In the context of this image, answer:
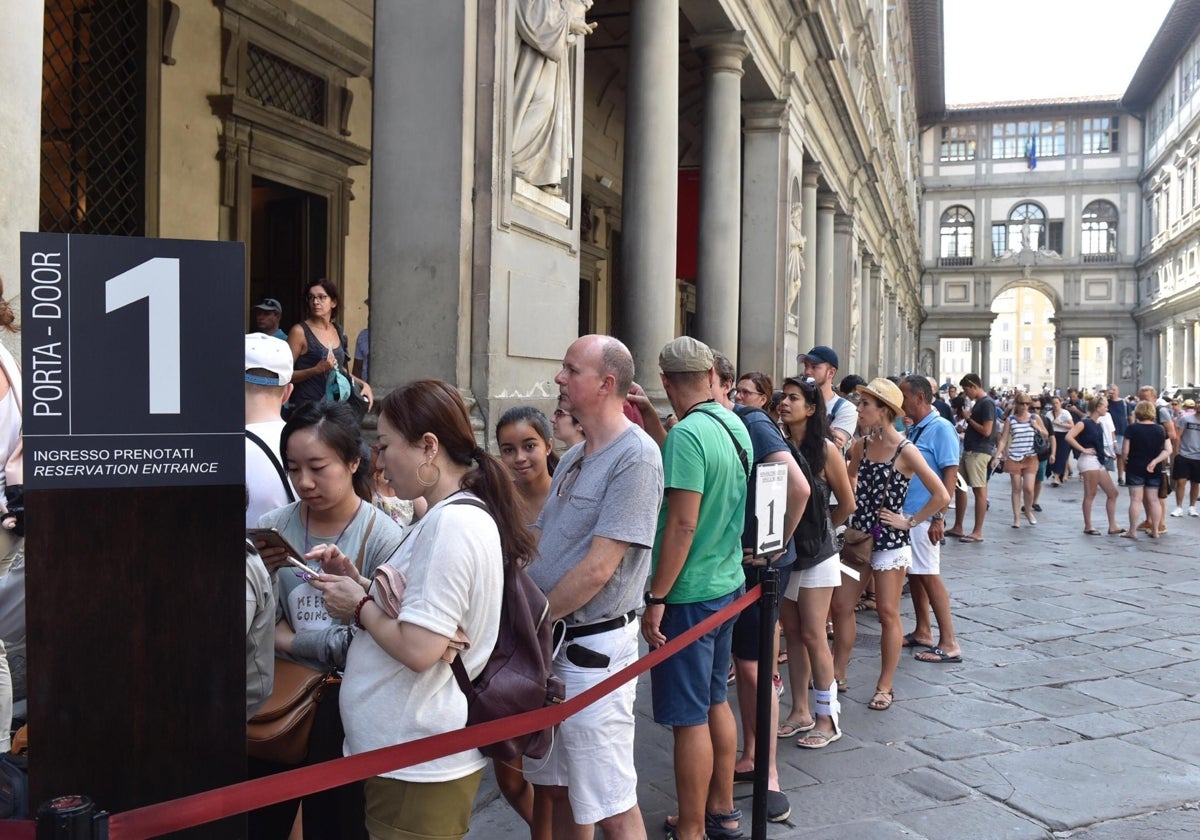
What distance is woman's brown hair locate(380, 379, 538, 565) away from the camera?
2516 millimetres

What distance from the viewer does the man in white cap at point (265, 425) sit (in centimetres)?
312

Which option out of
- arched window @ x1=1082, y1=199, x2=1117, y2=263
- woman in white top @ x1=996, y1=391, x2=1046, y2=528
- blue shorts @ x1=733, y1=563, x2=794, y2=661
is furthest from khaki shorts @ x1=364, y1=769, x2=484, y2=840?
arched window @ x1=1082, y1=199, x2=1117, y2=263

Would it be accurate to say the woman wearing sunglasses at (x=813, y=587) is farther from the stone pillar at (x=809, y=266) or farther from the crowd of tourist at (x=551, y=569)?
the stone pillar at (x=809, y=266)

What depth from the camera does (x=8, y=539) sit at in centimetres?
302

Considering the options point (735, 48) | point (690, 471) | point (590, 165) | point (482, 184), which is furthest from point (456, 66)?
point (590, 165)

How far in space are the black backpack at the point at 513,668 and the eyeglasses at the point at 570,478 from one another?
640 mm

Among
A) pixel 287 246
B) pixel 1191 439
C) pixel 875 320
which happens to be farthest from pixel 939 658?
pixel 875 320

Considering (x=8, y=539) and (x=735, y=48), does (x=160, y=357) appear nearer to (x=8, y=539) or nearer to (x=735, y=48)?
(x=8, y=539)

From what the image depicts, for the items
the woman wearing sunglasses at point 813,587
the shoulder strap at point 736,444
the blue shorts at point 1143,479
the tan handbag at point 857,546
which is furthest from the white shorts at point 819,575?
the blue shorts at point 1143,479

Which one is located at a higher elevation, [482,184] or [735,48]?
[735,48]

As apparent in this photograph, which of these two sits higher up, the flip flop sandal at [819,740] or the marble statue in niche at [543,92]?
the marble statue in niche at [543,92]

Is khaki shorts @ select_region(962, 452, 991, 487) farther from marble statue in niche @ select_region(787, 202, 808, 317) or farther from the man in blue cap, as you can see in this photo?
the man in blue cap

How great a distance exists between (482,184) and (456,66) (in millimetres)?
639

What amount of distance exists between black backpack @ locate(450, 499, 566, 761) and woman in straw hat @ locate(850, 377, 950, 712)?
3397 millimetres
